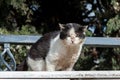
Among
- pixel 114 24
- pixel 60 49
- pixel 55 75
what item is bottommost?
pixel 114 24

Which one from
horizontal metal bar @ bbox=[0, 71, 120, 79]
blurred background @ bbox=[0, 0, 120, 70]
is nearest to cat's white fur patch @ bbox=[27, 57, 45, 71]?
horizontal metal bar @ bbox=[0, 71, 120, 79]

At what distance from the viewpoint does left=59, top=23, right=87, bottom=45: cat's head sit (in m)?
2.63

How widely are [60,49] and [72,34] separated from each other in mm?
120

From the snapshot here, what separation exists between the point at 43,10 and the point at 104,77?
3.50 m

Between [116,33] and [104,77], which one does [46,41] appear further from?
[116,33]

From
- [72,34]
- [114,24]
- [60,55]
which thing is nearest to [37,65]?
[60,55]

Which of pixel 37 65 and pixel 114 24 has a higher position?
pixel 37 65

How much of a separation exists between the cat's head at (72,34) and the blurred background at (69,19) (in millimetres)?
1919

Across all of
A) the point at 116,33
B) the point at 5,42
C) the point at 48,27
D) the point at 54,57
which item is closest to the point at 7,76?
the point at 54,57

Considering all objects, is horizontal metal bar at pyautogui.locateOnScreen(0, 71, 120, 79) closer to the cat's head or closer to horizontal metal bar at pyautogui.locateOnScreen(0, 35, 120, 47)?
the cat's head

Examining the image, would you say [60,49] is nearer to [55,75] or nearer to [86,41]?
[86,41]

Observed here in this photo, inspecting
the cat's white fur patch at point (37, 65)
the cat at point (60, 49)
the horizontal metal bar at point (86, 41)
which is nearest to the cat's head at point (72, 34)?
the cat at point (60, 49)

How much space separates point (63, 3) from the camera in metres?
5.34

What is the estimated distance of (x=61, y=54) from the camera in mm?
2695
